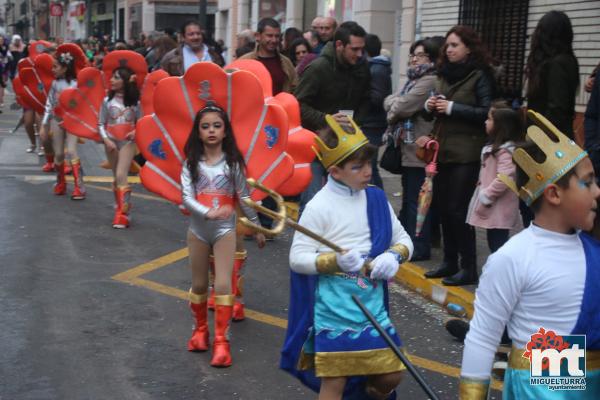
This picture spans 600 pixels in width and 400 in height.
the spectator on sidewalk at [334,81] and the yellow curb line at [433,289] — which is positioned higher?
the spectator on sidewalk at [334,81]

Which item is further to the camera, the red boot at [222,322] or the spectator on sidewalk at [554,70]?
the spectator on sidewalk at [554,70]

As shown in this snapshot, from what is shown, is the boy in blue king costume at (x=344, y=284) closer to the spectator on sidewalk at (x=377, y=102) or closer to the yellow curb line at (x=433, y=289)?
the yellow curb line at (x=433, y=289)

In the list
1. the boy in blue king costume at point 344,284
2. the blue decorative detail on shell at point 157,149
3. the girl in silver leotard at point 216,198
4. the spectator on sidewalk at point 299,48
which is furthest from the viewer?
the spectator on sidewalk at point 299,48

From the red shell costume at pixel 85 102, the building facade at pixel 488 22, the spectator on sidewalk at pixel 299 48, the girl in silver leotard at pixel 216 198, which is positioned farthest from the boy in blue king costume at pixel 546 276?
the spectator on sidewalk at pixel 299 48

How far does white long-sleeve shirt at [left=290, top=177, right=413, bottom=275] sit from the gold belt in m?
1.11

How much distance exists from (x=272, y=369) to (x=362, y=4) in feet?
40.6

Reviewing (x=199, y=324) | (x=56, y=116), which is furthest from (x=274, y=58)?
(x=199, y=324)

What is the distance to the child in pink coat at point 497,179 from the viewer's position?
607 centimetres

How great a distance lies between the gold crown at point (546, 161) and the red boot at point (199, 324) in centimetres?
293

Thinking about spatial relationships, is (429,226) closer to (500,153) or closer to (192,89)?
(500,153)

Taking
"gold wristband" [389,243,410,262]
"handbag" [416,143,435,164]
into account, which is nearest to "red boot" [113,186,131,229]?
"handbag" [416,143,435,164]

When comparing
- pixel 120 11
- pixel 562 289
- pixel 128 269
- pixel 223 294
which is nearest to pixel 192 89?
pixel 223 294

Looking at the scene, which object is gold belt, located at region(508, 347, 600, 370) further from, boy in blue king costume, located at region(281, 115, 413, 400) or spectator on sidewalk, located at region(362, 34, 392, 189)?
spectator on sidewalk, located at region(362, 34, 392, 189)

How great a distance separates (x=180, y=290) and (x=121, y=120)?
309 cm
